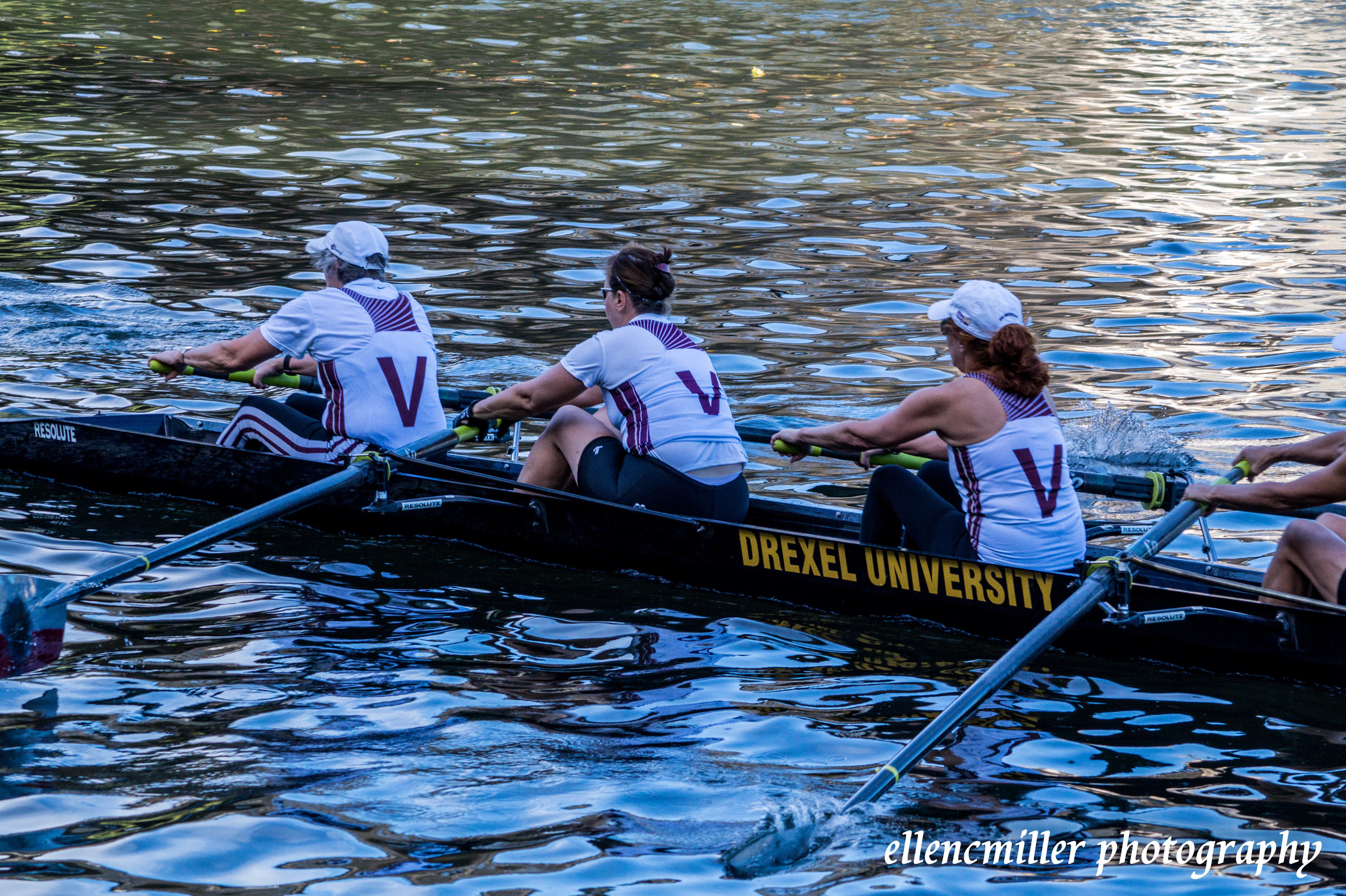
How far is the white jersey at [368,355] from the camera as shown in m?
8.23

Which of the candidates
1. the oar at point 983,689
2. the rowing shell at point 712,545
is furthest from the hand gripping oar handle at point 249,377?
the oar at point 983,689

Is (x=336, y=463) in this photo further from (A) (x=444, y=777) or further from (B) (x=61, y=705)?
(A) (x=444, y=777)

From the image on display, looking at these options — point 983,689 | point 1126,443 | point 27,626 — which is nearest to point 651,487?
point 983,689

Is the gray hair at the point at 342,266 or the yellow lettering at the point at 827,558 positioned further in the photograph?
the gray hair at the point at 342,266

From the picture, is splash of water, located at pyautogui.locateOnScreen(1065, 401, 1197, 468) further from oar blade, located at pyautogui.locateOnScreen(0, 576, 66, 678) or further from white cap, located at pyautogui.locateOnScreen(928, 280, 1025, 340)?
oar blade, located at pyautogui.locateOnScreen(0, 576, 66, 678)

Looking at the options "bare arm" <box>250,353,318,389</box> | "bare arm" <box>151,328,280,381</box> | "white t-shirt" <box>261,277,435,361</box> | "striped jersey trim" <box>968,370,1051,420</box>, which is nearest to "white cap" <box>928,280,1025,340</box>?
"striped jersey trim" <box>968,370,1051,420</box>

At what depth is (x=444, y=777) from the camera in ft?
17.8

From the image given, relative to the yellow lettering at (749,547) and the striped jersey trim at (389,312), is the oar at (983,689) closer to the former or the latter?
the yellow lettering at (749,547)

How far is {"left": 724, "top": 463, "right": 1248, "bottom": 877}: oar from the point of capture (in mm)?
4879

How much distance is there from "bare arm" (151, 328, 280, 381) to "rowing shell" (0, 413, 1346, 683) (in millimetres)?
518

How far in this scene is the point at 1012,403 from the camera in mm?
6730

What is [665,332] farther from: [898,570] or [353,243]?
[353,243]

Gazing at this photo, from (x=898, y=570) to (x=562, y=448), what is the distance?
212 centimetres


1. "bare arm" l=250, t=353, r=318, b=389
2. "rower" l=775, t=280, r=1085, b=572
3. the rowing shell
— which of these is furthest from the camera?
"bare arm" l=250, t=353, r=318, b=389
